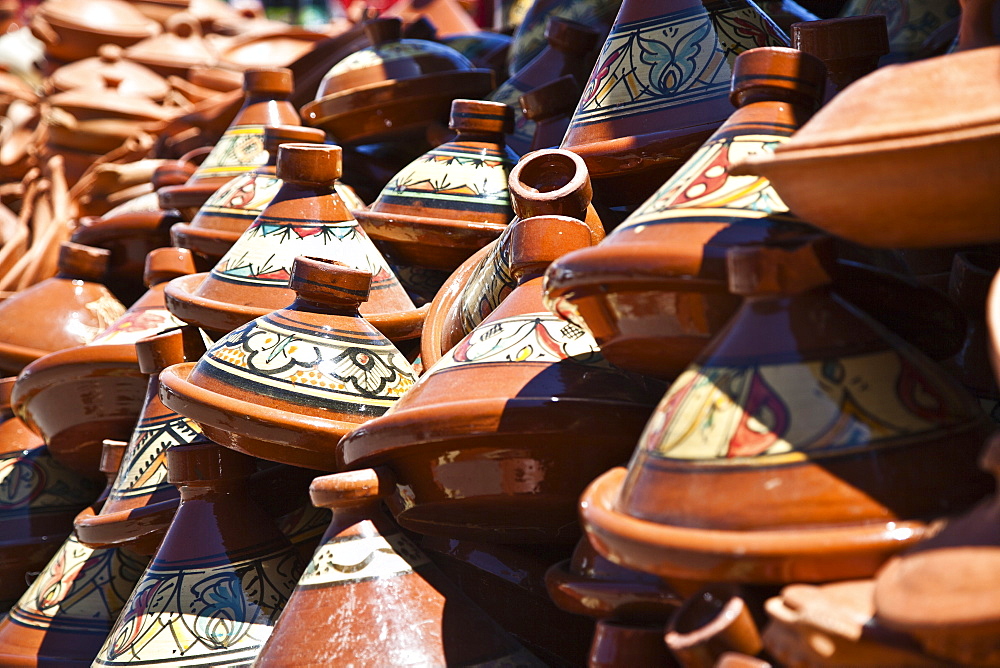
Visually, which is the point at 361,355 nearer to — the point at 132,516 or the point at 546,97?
the point at 132,516

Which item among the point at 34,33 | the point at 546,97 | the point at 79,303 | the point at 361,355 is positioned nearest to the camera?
the point at 361,355

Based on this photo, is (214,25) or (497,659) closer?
(497,659)

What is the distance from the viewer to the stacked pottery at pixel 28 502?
2.08 metres

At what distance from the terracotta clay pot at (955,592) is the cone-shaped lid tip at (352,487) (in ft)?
1.90

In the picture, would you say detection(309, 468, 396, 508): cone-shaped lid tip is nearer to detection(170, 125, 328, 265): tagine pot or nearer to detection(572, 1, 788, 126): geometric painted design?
detection(572, 1, 788, 126): geometric painted design

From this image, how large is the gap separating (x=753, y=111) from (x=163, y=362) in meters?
1.01

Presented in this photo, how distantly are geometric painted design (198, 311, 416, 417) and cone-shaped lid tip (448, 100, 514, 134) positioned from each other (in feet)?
1.72

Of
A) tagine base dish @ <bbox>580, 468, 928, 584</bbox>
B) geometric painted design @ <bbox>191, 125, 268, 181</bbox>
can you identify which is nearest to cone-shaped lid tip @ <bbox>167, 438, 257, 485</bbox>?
tagine base dish @ <bbox>580, 468, 928, 584</bbox>

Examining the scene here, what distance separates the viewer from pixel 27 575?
81.4 inches

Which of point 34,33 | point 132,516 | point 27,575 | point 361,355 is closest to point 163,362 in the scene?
point 132,516

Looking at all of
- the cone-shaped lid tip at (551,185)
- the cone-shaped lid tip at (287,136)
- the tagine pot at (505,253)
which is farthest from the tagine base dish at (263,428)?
the cone-shaped lid tip at (287,136)

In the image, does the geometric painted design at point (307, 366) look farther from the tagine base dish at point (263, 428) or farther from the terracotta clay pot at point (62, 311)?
the terracotta clay pot at point (62, 311)

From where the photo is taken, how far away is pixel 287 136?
1841 mm

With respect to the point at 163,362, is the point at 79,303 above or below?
below
